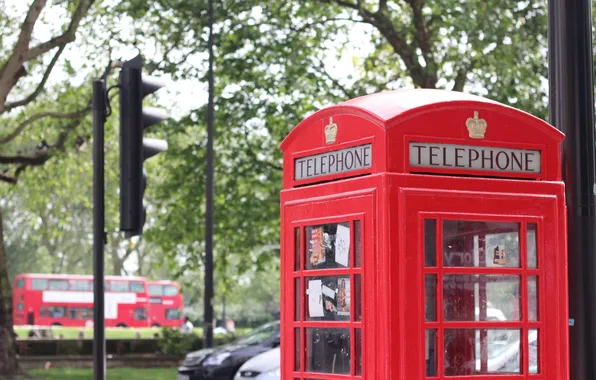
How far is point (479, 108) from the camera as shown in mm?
5602

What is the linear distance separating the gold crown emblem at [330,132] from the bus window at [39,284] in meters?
52.6

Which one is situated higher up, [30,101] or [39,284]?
[30,101]

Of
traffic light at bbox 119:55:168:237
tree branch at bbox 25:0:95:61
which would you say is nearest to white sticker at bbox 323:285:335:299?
traffic light at bbox 119:55:168:237

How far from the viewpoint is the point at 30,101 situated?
88.1 feet

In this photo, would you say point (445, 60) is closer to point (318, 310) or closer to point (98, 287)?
point (98, 287)

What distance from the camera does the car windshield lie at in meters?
18.5

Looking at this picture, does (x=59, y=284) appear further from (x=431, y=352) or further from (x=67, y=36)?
(x=431, y=352)

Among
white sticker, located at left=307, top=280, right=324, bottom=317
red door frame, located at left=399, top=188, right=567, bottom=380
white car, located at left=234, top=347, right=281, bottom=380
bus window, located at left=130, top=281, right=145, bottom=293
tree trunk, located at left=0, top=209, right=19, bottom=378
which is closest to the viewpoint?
red door frame, located at left=399, top=188, right=567, bottom=380

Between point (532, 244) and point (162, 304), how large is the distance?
195ft

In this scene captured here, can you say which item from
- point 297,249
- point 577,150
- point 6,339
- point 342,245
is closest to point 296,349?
point 297,249

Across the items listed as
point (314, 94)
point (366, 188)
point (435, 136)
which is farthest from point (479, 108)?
point (314, 94)

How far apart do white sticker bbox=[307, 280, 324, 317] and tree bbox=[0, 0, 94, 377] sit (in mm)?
17562

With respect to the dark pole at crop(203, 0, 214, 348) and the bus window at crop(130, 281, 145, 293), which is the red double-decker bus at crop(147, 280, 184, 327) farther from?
→ the dark pole at crop(203, 0, 214, 348)

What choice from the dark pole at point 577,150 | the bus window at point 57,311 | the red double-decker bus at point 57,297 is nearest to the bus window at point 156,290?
the red double-decker bus at point 57,297
